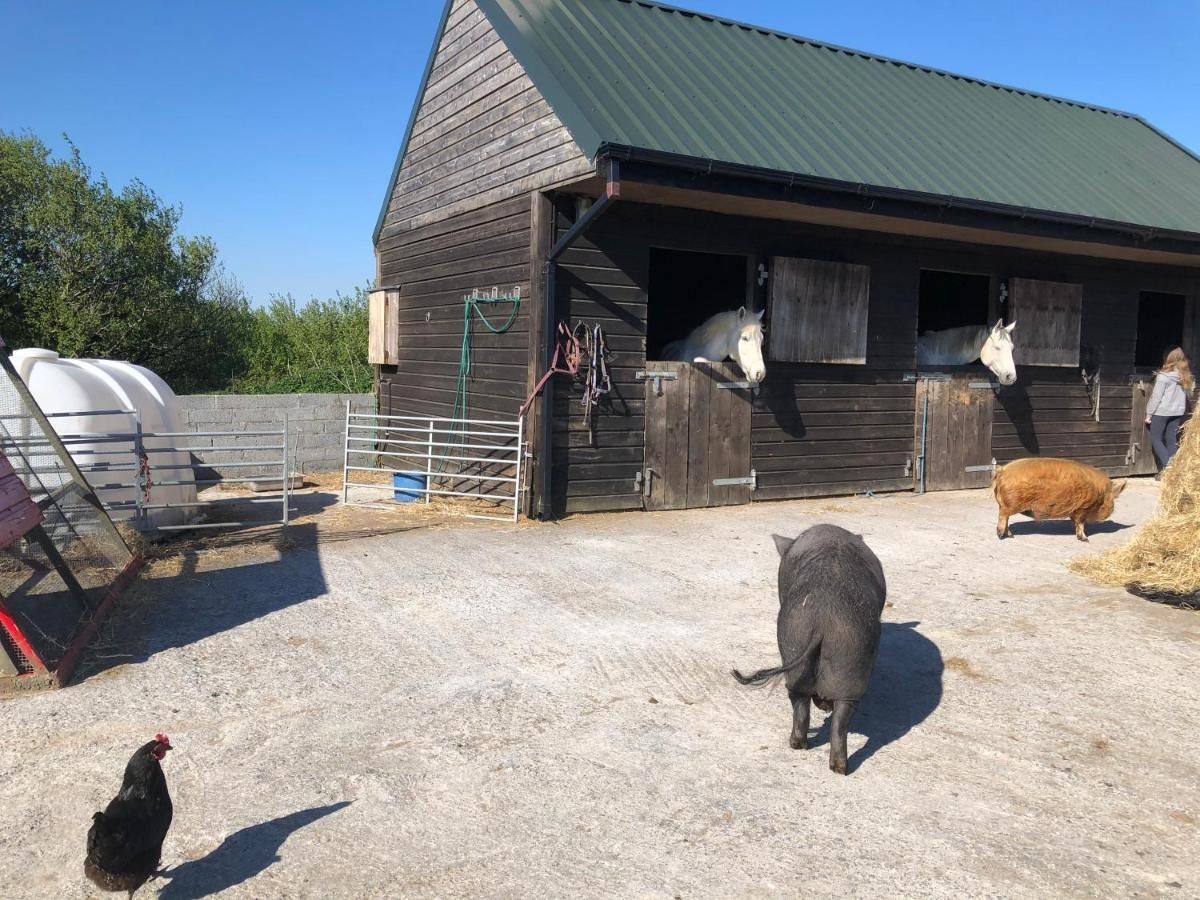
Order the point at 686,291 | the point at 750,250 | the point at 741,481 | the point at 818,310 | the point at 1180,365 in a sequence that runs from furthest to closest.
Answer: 1. the point at 686,291
2. the point at 1180,365
3. the point at 818,310
4. the point at 741,481
5. the point at 750,250

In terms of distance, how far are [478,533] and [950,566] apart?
4.08 metres

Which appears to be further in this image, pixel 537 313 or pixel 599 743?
pixel 537 313

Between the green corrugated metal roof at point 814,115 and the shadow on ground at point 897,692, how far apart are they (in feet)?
15.7

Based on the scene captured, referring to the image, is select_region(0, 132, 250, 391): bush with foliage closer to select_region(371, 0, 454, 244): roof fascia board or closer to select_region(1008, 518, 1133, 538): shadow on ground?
select_region(371, 0, 454, 244): roof fascia board

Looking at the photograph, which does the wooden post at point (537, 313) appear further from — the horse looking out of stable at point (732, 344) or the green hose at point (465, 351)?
the horse looking out of stable at point (732, 344)

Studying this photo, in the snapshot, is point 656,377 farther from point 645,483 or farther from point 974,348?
point 974,348

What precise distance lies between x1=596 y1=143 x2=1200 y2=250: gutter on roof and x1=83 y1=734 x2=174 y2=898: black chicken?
6163 mm

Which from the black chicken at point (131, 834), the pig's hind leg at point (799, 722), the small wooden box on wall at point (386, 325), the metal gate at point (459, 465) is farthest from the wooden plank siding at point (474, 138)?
the black chicken at point (131, 834)

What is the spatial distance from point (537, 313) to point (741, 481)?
294 cm

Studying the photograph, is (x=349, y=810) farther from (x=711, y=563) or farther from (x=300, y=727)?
(x=711, y=563)

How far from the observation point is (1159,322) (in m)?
15.3

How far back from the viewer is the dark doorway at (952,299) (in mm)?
13887

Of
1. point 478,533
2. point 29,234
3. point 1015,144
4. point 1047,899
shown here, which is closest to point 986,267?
point 1015,144

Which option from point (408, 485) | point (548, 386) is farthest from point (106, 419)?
point (548, 386)
